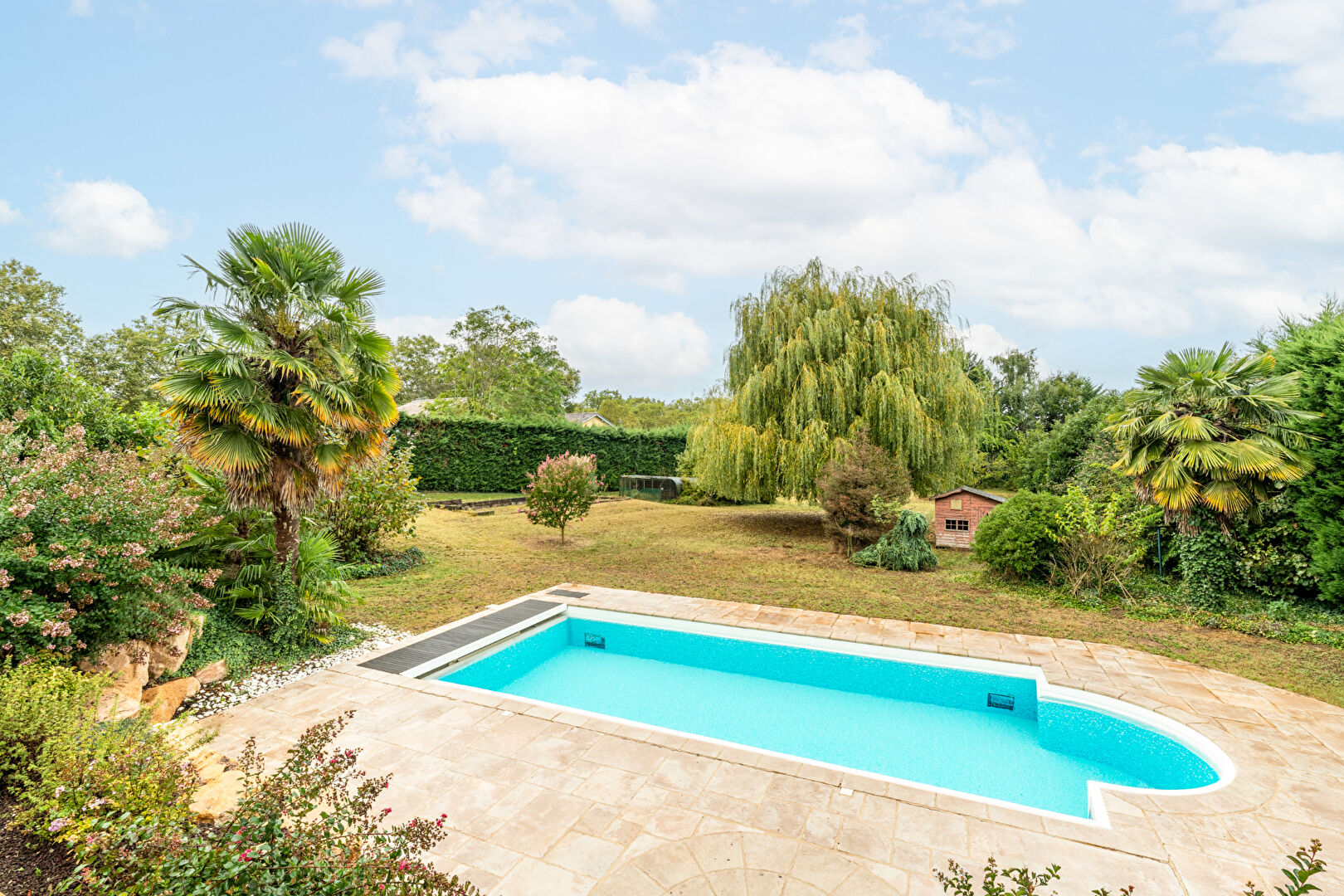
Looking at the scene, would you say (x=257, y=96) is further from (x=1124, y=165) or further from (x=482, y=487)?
(x=1124, y=165)

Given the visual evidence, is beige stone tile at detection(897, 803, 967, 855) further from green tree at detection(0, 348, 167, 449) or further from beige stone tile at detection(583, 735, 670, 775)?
green tree at detection(0, 348, 167, 449)

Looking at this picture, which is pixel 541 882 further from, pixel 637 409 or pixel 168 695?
pixel 637 409

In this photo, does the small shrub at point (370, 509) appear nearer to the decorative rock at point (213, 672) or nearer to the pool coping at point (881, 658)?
the pool coping at point (881, 658)

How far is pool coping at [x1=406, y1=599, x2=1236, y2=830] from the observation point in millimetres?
3338

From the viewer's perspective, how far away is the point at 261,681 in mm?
4648

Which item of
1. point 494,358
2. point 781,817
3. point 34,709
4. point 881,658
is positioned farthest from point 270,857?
point 494,358

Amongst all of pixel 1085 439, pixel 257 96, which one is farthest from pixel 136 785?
pixel 1085 439

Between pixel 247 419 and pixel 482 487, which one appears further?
pixel 482 487

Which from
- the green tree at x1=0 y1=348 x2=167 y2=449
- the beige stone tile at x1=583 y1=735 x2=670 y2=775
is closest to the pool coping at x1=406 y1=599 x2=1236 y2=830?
the beige stone tile at x1=583 y1=735 x2=670 y2=775

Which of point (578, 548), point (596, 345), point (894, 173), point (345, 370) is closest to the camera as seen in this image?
point (345, 370)

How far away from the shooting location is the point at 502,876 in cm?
256

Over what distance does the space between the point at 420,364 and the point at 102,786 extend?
3622 cm

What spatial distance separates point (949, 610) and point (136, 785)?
289 inches

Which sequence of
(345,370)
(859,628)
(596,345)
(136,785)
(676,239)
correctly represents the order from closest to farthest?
(136,785)
(345,370)
(859,628)
(676,239)
(596,345)
